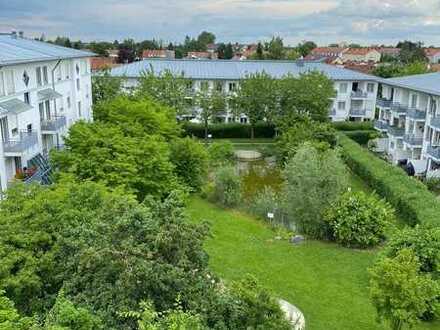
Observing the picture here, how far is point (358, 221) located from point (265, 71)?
3836cm

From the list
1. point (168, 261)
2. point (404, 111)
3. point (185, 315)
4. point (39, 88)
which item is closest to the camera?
point (185, 315)

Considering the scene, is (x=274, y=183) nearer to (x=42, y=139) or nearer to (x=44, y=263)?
(x=42, y=139)

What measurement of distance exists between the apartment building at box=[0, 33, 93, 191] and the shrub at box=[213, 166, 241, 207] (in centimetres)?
1215

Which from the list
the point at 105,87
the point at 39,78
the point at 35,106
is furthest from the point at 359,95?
the point at 35,106

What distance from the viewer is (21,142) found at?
2602 cm

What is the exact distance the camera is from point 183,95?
5034 cm

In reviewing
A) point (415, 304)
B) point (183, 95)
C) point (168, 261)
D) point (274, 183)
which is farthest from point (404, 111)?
point (168, 261)

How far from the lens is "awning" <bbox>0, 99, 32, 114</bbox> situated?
2510 cm

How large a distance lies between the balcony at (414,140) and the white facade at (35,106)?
30.3 meters

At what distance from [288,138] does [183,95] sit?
15849mm

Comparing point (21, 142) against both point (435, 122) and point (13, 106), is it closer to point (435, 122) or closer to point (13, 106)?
point (13, 106)

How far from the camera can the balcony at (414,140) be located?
128ft

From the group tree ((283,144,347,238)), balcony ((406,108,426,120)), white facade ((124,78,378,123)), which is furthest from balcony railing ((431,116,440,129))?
white facade ((124,78,378,123))

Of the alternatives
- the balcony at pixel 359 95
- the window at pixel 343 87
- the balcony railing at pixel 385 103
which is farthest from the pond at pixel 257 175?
the balcony at pixel 359 95
